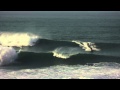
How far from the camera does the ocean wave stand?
4961mm

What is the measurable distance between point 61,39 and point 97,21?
70 centimetres

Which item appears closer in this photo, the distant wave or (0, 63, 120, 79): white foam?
(0, 63, 120, 79): white foam

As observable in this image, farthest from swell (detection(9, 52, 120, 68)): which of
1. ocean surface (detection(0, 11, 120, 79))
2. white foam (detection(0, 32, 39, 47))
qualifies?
white foam (detection(0, 32, 39, 47))

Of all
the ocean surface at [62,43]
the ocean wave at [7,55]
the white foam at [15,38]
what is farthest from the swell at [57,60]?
the white foam at [15,38]

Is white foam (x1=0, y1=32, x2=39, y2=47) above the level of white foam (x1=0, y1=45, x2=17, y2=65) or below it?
above

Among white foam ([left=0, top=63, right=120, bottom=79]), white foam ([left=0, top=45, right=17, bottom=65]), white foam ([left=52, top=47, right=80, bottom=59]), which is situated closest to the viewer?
Result: white foam ([left=0, top=63, right=120, bottom=79])

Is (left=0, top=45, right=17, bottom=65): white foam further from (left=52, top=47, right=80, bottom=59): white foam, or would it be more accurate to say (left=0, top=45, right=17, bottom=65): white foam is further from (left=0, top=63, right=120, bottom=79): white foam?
(left=52, top=47, right=80, bottom=59): white foam

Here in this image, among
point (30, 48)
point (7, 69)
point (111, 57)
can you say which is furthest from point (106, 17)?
point (7, 69)

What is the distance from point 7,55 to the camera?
506cm

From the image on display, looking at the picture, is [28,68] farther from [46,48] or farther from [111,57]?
[111,57]

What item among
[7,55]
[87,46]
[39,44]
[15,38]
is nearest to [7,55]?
[7,55]

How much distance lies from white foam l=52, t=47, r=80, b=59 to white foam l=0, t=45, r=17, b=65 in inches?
26.5

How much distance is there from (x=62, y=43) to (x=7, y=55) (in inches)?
35.6

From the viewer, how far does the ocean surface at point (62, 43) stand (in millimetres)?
4820
